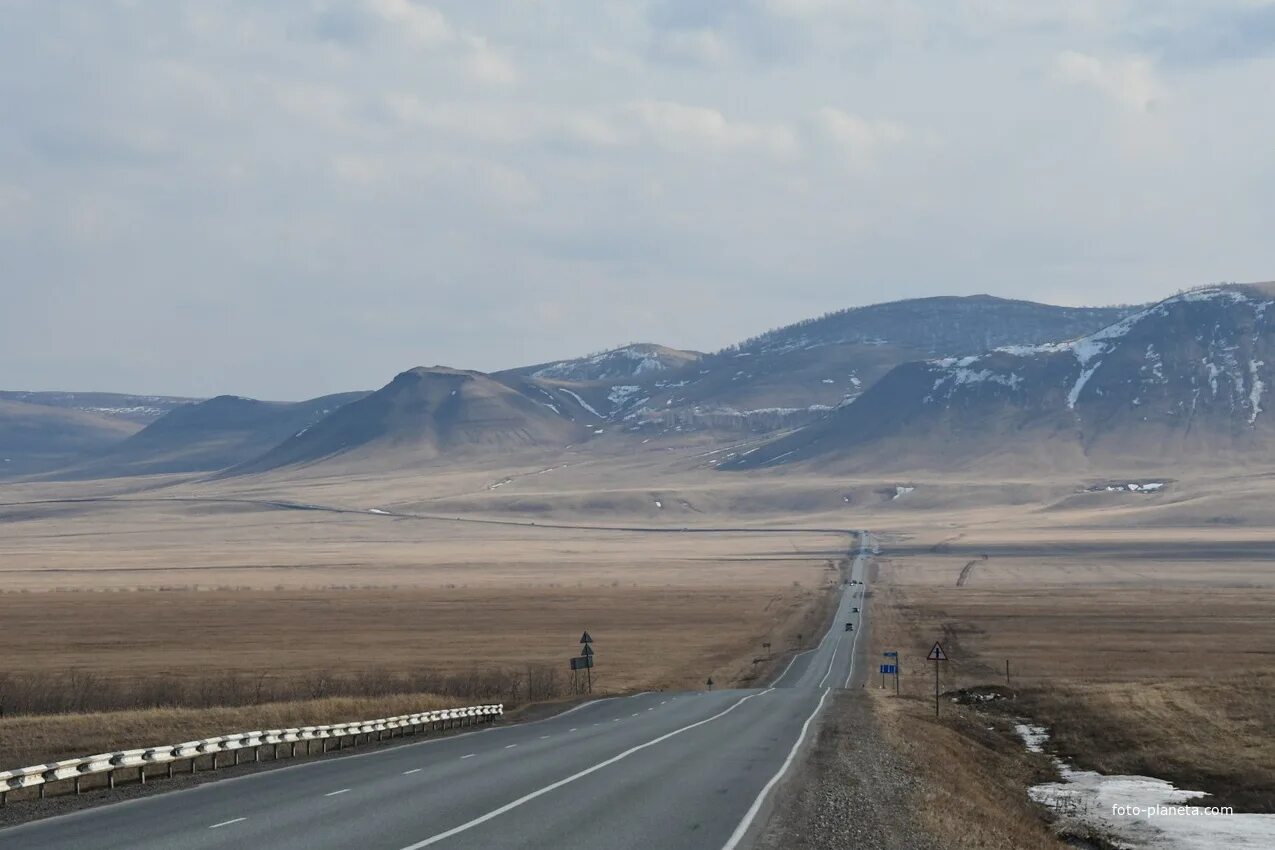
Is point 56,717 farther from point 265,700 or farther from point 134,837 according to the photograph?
point 134,837

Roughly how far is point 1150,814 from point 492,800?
1216 centimetres

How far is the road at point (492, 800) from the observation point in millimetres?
18297

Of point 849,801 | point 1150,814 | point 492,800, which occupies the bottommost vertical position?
point 1150,814

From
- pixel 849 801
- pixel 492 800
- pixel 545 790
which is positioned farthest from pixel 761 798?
pixel 492 800

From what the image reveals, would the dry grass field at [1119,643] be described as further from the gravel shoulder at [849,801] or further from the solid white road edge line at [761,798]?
the solid white road edge line at [761,798]

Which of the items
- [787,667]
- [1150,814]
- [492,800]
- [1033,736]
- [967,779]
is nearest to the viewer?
[492,800]

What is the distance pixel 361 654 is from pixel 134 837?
58.6 m

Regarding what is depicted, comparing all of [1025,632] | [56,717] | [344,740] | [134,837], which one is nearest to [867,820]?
[134,837]

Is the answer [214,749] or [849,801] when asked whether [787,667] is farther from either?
[849,801]

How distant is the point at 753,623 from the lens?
96.4 m

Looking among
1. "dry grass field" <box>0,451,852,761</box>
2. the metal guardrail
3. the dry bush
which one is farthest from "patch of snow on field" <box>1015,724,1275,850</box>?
"dry grass field" <box>0,451,852,761</box>

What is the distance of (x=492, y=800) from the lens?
72.5ft

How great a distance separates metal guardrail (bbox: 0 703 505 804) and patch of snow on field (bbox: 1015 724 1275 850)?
15216 millimetres

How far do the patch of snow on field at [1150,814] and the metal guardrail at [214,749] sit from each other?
49.9 ft
